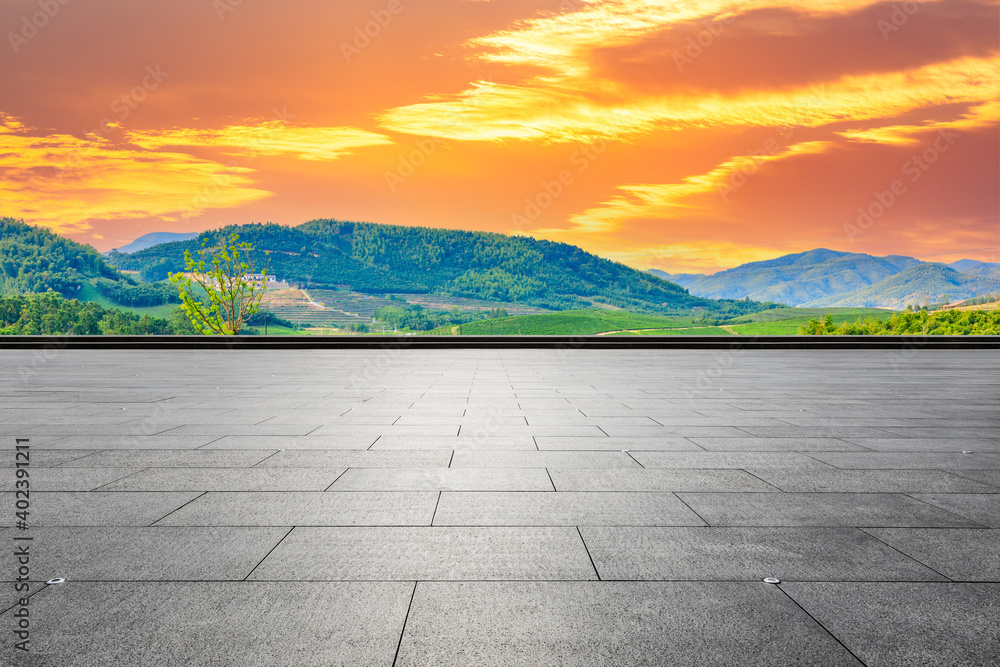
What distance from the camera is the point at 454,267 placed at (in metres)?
163

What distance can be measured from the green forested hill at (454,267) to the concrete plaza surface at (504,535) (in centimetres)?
13779

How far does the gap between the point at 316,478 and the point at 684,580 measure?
362 centimetres

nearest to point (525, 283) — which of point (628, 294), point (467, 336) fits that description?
point (628, 294)

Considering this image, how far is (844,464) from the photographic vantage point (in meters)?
6.37

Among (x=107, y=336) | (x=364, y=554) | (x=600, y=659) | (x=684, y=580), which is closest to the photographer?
(x=600, y=659)

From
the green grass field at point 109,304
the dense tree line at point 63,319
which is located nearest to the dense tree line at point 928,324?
the dense tree line at point 63,319

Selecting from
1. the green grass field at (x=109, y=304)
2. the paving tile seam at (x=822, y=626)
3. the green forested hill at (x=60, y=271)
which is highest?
the green forested hill at (x=60, y=271)

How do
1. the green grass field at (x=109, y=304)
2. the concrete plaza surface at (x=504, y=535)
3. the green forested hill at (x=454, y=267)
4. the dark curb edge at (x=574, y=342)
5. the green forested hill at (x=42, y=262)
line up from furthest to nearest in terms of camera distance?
the green forested hill at (x=454, y=267) → the green grass field at (x=109, y=304) → the green forested hill at (x=42, y=262) → the dark curb edge at (x=574, y=342) → the concrete plaza surface at (x=504, y=535)

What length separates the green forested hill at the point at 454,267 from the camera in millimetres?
148875

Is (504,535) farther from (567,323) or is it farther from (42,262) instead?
(42,262)

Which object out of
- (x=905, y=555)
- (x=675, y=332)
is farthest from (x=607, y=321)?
(x=905, y=555)

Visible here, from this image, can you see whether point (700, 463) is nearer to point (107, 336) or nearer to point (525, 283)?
point (107, 336)

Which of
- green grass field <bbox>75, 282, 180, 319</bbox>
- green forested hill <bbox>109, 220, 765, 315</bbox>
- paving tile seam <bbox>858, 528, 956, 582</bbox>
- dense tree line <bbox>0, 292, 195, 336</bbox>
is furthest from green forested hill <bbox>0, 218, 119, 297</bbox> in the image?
paving tile seam <bbox>858, 528, 956, 582</bbox>

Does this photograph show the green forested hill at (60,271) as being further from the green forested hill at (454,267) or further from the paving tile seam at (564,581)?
the paving tile seam at (564,581)
